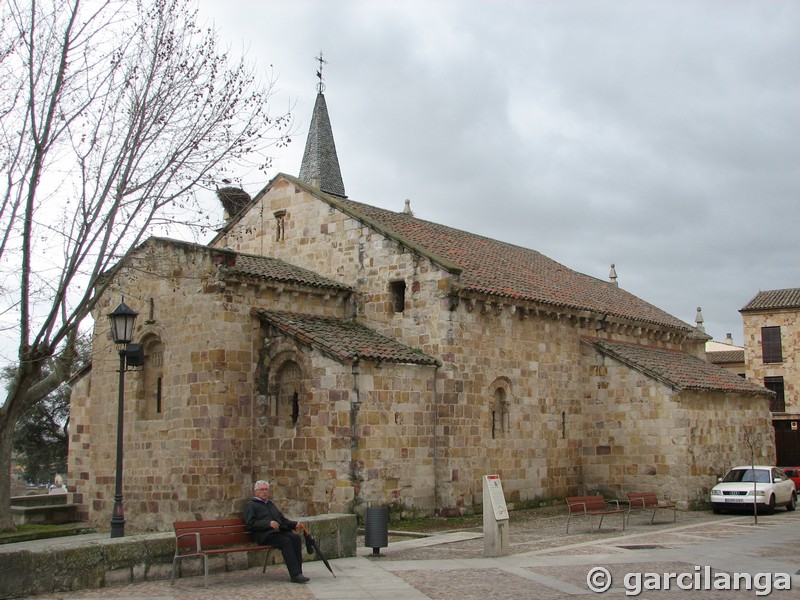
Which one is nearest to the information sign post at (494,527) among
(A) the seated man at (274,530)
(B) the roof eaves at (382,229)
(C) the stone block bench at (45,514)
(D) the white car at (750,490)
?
(A) the seated man at (274,530)

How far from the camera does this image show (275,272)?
21.1 m

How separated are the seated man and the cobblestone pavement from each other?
0.26 meters

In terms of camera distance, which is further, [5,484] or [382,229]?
[382,229]

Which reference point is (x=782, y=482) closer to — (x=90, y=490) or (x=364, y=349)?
(x=364, y=349)

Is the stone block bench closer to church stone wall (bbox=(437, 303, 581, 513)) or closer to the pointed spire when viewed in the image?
church stone wall (bbox=(437, 303, 581, 513))

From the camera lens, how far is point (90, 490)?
2192 cm

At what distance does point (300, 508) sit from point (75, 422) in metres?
8.53

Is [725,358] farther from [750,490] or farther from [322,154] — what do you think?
→ [750,490]

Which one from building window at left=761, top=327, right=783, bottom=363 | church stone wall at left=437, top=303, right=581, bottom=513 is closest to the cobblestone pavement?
church stone wall at left=437, top=303, right=581, bottom=513

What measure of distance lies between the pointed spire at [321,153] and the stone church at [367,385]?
505 inches

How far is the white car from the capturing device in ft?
70.3

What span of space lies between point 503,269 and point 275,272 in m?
7.45

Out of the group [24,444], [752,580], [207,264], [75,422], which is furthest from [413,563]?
[24,444]

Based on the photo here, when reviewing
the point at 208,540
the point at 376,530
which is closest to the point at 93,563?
the point at 208,540
